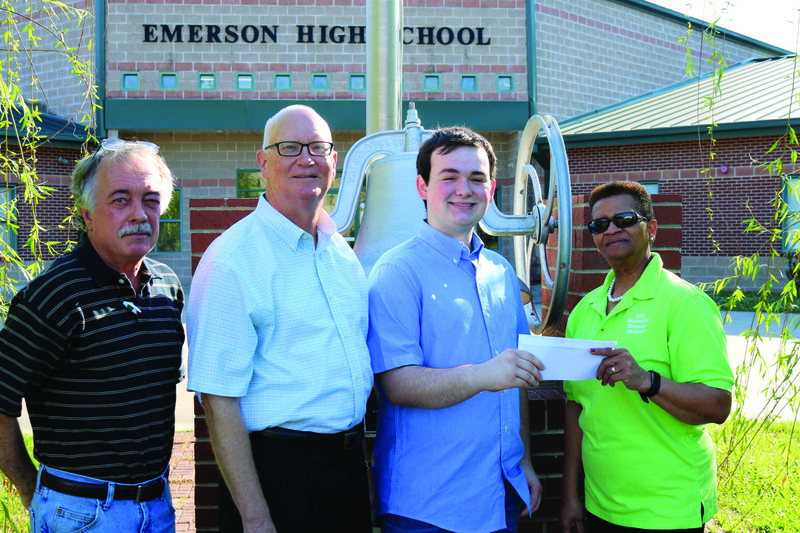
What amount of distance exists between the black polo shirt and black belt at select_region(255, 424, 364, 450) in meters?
0.33

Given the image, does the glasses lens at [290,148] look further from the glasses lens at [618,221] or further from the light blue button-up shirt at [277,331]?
the glasses lens at [618,221]

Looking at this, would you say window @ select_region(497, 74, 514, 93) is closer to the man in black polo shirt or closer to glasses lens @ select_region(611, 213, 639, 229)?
glasses lens @ select_region(611, 213, 639, 229)

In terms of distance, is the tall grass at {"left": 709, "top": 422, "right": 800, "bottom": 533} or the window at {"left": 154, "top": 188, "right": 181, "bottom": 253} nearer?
the tall grass at {"left": 709, "top": 422, "right": 800, "bottom": 533}

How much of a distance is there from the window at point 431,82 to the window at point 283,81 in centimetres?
314

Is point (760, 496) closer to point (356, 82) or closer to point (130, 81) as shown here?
point (356, 82)

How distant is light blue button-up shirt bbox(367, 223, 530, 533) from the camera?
6.14ft

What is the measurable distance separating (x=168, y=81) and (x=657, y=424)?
15.0m

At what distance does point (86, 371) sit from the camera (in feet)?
5.71

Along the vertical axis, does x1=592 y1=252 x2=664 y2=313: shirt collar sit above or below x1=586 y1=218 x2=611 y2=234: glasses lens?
below

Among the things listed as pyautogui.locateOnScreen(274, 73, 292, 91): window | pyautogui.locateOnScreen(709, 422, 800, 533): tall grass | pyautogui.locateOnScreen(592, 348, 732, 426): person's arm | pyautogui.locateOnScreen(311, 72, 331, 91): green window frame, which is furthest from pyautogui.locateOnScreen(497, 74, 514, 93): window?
pyautogui.locateOnScreen(592, 348, 732, 426): person's arm

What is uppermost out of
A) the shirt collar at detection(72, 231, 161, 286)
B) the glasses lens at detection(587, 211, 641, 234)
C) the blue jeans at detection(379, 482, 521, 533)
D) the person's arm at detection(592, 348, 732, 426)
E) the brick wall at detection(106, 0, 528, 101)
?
the brick wall at detection(106, 0, 528, 101)

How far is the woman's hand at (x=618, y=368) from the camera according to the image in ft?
5.99

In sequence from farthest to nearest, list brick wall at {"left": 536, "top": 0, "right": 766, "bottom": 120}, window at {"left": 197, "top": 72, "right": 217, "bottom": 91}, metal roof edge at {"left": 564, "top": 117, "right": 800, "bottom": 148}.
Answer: brick wall at {"left": 536, "top": 0, "right": 766, "bottom": 120} → window at {"left": 197, "top": 72, "right": 217, "bottom": 91} → metal roof edge at {"left": 564, "top": 117, "right": 800, "bottom": 148}

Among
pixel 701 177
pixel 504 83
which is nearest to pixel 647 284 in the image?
pixel 504 83
